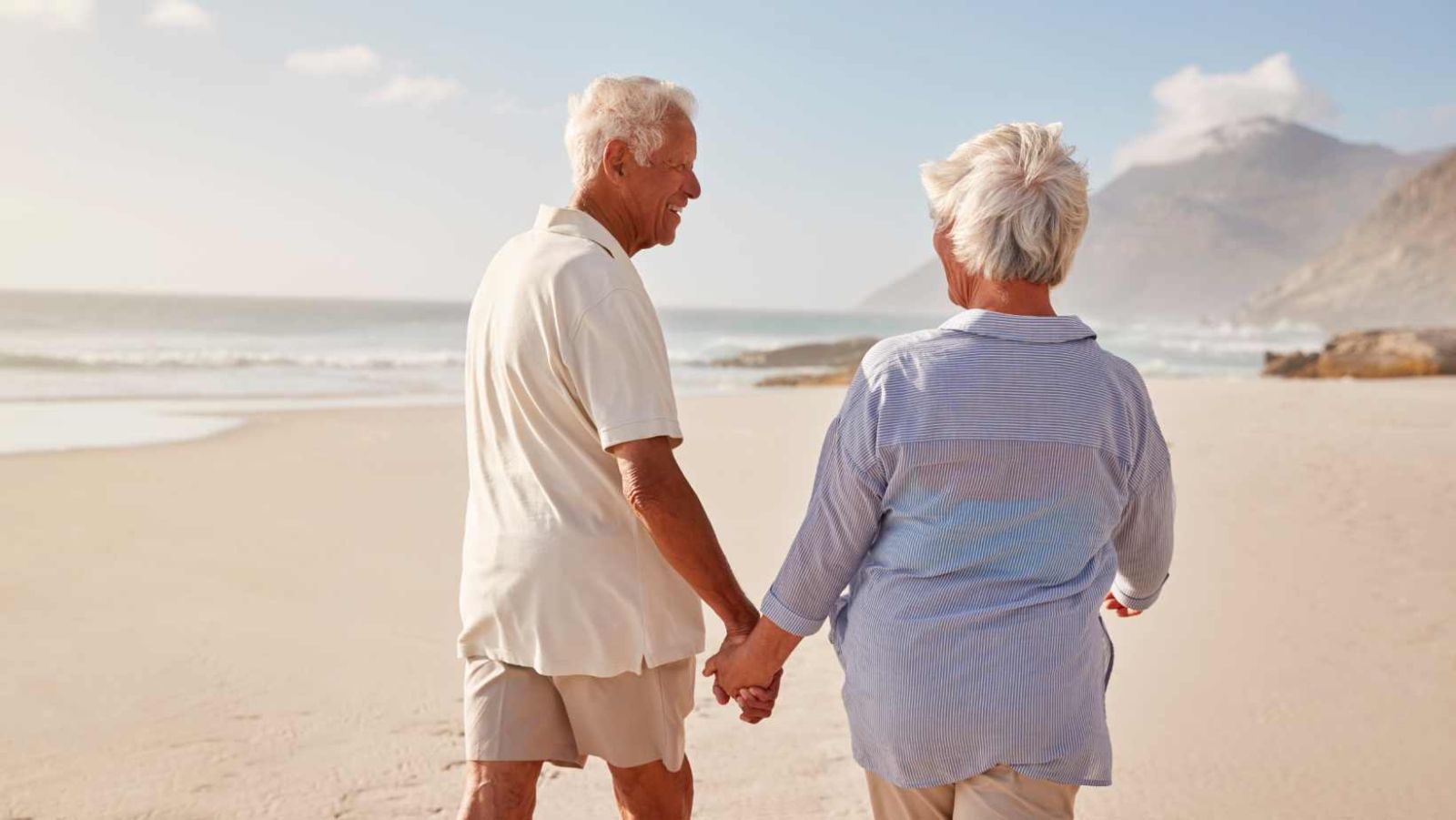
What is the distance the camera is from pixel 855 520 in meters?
1.86

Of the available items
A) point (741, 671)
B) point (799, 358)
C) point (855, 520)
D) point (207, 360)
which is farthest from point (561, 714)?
point (799, 358)

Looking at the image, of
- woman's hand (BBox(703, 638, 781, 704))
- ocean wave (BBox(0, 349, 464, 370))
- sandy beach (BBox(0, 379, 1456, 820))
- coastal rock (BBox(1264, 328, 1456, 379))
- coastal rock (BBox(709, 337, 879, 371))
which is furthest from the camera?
coastal rock (BBox(709, 337, 879, 371))

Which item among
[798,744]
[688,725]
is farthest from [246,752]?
[798,744]

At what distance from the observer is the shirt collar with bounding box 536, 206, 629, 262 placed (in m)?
2.16

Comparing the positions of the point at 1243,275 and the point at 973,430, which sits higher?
the point at 1243,275

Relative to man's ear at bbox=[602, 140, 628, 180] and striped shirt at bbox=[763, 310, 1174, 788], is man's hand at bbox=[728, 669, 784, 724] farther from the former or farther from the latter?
man's ear at bbox=[602, 140, 628, 180]

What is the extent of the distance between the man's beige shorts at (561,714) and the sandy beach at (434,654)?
51.8 inches

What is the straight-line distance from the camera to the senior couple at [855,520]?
1762 mm

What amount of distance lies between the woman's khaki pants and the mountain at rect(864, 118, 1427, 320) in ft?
481

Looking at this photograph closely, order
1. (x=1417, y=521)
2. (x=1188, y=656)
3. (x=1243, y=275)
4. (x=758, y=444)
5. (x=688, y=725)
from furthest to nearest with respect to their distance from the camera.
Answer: (x=1243, y=275)
(x=758, y=444)
(x=1417, y=521)
(x=1188, y=656)
(x=688, y=725)

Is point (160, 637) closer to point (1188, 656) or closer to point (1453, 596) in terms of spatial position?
point (1188, 656)

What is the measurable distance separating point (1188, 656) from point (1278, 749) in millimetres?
1059

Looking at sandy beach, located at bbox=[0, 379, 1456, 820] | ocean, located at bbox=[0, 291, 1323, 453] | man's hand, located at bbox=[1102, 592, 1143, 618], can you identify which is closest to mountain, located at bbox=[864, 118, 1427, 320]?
ocean, located at bbox=[0, 291, 1323, 453]

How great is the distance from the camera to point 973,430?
1733mm
